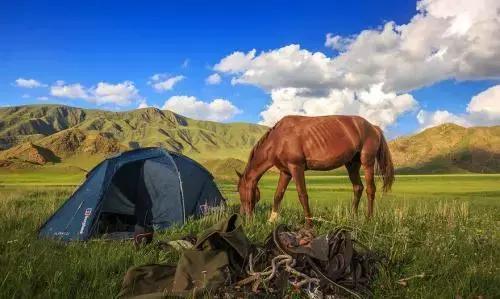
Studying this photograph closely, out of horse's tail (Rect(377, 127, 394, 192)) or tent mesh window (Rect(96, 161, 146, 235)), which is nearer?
tent mesh window (Rect(96, 161, 146, 235))

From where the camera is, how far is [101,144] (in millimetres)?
161250

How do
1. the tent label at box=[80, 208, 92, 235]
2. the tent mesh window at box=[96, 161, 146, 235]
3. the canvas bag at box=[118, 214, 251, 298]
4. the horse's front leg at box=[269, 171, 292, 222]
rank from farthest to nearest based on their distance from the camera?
the tent mesh window at box=[96, 161, 146, 235] < the horse's front leg at box=[269, 171, 292, 222] < the tent label at box=[80, 208, 92, 235] < the canvas bag at box=[118, 214, 251, 298]

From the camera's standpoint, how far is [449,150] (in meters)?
168

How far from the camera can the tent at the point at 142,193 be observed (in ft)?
34.4

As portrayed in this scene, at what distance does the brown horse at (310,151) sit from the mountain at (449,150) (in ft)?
442

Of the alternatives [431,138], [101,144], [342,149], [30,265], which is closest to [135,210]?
[342,149]

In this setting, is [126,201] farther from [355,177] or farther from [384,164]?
[384,164]

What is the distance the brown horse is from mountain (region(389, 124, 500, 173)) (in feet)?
442

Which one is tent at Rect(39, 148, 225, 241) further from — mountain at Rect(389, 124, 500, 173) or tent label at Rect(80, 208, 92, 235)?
mountain at Rect(389, 124, 500, 173)

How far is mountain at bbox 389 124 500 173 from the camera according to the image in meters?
149

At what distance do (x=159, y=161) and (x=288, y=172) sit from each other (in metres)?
3.21

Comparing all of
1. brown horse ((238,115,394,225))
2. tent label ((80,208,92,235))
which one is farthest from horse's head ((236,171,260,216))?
tent label ((80,208,92,235))

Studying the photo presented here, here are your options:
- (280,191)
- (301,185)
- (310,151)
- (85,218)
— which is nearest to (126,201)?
(85,218)

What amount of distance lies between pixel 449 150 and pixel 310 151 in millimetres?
170849
